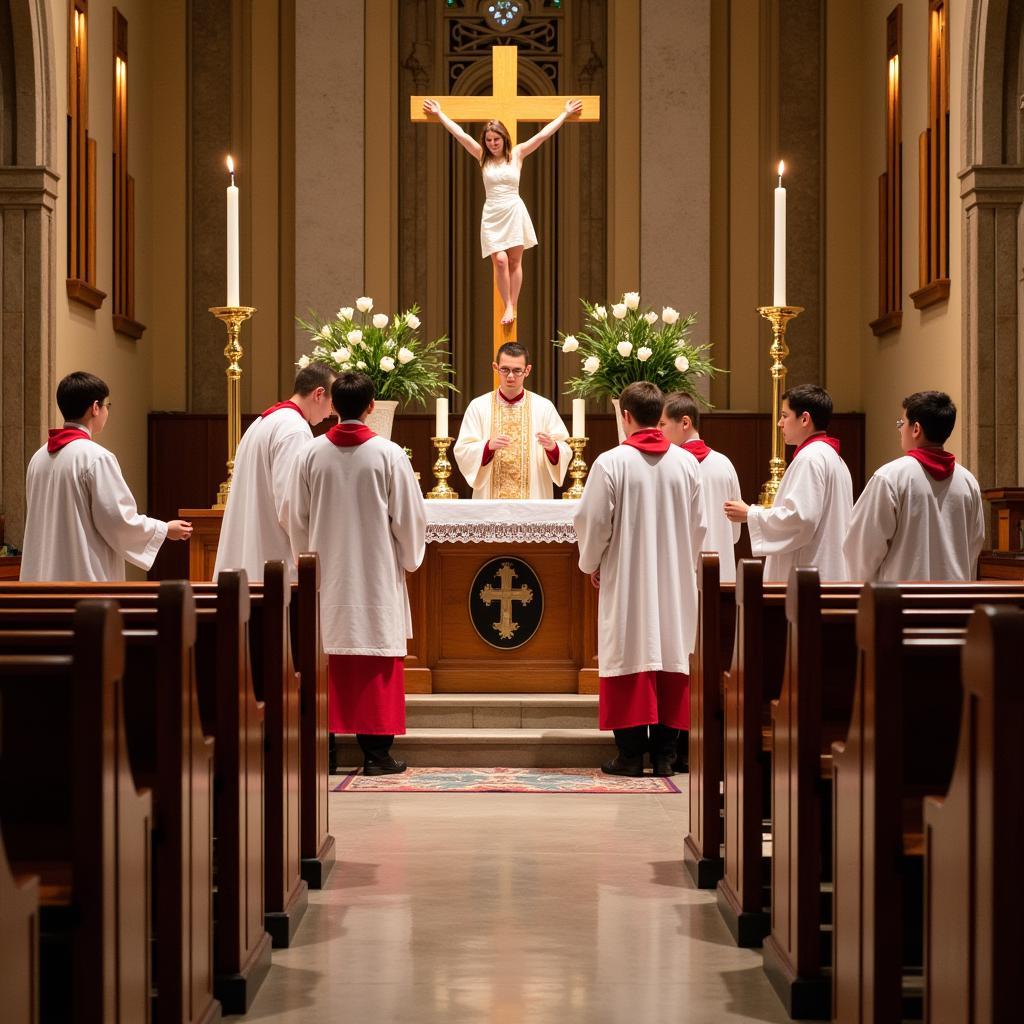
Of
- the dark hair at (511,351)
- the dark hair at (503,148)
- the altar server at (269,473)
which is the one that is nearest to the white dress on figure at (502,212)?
the dark hair at (503,148)

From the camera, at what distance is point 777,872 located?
3664 millimetres

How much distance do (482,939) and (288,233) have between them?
815cm

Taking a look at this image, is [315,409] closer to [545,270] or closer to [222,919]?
[222,919]

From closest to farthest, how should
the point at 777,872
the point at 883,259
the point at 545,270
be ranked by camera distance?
the point at 777,872 → the point at 883,259 → the point at 545,270

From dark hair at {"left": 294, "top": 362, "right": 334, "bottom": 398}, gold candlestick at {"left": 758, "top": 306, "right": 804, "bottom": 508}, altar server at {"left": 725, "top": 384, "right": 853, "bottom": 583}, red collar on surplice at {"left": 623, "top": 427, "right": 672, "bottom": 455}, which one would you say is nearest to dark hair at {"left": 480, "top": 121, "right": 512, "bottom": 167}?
gold candlestick at {"left": 758, "top": 306, "right": 804, "bottom": 508}

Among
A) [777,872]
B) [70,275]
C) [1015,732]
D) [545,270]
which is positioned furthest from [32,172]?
[1015,732]

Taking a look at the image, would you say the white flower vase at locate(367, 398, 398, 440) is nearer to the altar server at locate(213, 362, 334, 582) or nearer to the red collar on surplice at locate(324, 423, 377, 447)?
the altar server at locate(213, 362, 334, 582)

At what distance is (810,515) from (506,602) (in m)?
1.82

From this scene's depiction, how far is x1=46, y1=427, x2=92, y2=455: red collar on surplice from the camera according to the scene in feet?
18.4

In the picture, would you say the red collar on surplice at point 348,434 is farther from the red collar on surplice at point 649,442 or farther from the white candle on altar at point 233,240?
the white candle on altar at point 233,240

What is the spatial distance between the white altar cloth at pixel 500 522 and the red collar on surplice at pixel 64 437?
188 centimetres

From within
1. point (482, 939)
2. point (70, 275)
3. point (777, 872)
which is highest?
point (70, 275)

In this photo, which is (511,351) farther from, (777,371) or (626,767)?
(626,767)

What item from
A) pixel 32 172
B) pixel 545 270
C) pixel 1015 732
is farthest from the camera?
pixel 545 270
